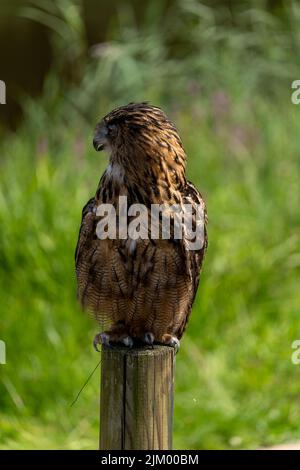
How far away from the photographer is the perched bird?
3268 mm

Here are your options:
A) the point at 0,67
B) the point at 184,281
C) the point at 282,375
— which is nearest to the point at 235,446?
the point at 282,375

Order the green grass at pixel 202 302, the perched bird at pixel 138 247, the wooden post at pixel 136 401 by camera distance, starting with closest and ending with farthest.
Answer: the wooden post at pixel 136 401 < the perched bird at pixel 138 247 < the green grass at pixel 202 302

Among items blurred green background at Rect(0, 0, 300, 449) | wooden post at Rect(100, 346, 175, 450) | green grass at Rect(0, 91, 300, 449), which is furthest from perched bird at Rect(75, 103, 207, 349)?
blurred green background at Rect(0, 0, 300, 449)

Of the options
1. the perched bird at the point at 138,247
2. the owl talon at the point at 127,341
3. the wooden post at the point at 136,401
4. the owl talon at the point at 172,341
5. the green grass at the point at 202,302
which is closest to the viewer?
the wooden post at the point at 136,401

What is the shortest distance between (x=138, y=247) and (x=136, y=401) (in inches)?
21.3

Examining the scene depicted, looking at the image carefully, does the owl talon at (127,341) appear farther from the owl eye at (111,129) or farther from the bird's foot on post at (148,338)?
the owl eye at (111,129)

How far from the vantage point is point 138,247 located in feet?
10.9

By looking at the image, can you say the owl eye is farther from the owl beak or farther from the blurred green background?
the blurred green background

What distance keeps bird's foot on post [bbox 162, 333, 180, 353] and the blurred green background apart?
152cm

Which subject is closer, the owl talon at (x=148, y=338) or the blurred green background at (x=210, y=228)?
the owl talon at (x=148, y=338)

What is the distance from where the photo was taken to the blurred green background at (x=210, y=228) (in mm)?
5191

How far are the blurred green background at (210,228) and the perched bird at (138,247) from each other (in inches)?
64.5

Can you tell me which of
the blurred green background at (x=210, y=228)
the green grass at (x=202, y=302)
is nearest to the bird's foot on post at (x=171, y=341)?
the green grass at (x=202, y=302)

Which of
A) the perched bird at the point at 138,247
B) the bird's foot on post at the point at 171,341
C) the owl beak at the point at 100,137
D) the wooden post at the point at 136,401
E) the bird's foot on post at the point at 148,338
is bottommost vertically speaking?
the wooden post at the point at 136,401
